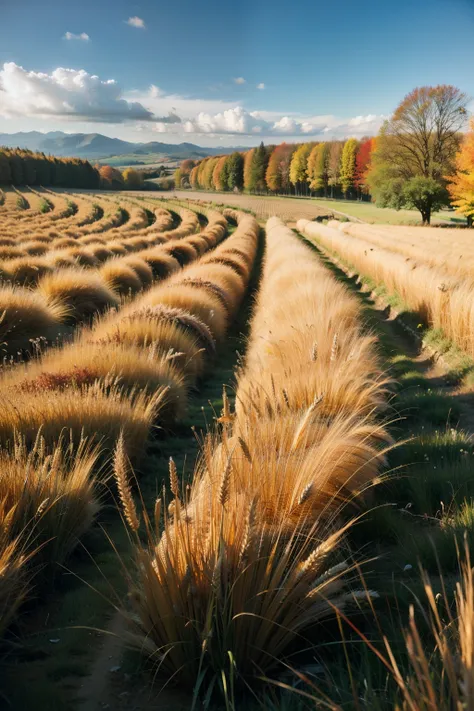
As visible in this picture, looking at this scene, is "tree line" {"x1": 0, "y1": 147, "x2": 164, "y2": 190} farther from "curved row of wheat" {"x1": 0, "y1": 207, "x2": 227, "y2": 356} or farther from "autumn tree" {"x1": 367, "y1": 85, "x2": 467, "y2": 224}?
"curved row of wheat" {"x1": 0, "y1": 207, "x2": 227, "y2": 356}

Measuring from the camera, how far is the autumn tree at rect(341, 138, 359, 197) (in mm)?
84562

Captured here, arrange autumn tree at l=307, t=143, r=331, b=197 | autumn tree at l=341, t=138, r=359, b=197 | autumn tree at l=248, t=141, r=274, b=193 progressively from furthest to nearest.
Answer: autumn tree at l=248, t=141, r=274, b=193
autumn tree at l=307, t=143, r=331, b=197
autumn tree at l=341, t=138, r=359, b=197

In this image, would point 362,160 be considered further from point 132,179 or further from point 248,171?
point 132,179

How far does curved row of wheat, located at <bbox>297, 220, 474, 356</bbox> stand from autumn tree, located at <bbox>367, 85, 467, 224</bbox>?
33.4 m

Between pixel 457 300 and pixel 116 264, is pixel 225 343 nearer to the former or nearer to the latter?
pixel 457 300

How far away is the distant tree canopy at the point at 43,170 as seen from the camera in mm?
92188

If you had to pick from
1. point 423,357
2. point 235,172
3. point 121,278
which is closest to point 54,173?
point 235,172

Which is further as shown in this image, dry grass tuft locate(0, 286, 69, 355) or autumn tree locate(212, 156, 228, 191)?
autumn tree locate(212, 156, 228, 191)

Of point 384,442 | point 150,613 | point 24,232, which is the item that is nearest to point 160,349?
point 384,442

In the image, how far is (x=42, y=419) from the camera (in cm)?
453

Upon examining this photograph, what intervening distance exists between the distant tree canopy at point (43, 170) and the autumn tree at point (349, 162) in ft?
147

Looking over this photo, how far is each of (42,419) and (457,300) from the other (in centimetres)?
602

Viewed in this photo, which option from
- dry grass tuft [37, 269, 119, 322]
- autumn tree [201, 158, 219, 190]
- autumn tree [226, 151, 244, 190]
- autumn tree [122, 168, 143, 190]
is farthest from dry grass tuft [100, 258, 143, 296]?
autumn tree [201, 158, 219, 190]

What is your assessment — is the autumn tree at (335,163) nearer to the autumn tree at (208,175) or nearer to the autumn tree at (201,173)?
the autumn tree at (208,175)
